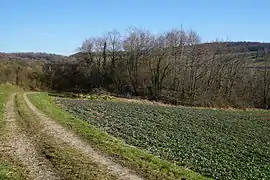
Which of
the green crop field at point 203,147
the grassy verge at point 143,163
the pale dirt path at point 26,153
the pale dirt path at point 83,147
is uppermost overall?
the pale dirt path at point 26,153

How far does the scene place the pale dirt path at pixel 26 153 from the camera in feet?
38.0

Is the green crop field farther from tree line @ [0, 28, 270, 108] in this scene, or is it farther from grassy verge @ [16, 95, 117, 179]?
tree line @ [0, 28, 270, 108]

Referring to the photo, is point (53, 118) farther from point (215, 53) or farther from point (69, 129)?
point (215, 53)

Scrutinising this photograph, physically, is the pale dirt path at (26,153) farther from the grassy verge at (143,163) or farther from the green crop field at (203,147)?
the green crop field at (203,147)

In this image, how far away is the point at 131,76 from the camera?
81.0 metres

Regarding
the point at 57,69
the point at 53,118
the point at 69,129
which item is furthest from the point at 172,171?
the point at 57,69

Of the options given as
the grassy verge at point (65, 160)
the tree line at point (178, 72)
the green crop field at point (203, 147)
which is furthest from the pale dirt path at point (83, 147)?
the tree line at point (178, 72)

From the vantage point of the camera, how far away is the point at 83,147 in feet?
52.3

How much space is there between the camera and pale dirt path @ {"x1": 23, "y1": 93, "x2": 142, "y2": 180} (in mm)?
12234

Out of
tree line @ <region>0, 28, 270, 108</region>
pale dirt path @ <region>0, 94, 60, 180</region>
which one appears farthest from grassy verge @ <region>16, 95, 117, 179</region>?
tree line @ <region>0, 28, 270, 108</region>

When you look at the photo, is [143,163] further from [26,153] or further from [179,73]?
[179,73]

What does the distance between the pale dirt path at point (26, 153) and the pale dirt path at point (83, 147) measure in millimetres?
1684

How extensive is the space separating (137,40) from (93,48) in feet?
54.2

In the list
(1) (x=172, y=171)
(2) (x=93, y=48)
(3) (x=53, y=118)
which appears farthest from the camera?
(2) (x=93, y=48)
